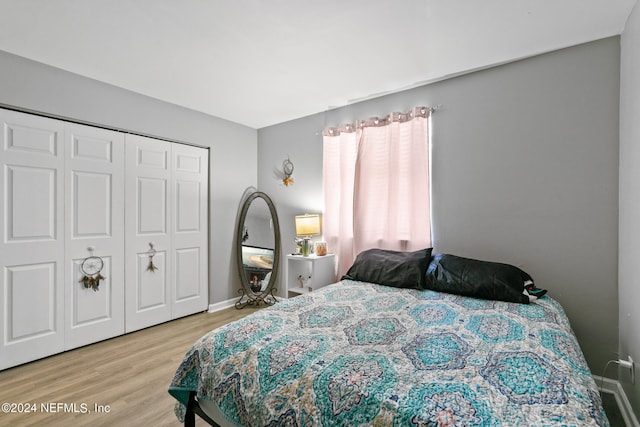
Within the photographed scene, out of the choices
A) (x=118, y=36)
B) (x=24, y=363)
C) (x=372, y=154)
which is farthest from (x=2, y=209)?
(x=372, y=154)

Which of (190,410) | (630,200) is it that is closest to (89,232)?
(190,410)

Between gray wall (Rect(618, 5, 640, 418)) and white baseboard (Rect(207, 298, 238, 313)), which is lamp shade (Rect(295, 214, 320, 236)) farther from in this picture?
gray wall (Rect(618, 5, 640, 418))

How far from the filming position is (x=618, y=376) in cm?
210

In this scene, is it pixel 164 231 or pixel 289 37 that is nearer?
pixel 289 37

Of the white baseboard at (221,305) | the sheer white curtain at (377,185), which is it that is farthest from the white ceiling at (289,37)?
the white baseboard at (221,305)

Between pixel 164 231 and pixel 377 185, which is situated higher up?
pixel 377 185

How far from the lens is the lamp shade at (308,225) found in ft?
11.7

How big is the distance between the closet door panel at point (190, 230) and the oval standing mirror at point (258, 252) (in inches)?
18.9

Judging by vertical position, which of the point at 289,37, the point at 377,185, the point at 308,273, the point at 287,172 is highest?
the point at 289,37

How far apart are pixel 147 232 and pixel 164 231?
0.60ft

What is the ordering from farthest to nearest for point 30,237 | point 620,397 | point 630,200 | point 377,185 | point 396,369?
point 377,185
point 30,237
point 620,397
point 630,200
point 396,369

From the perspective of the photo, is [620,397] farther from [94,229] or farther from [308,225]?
[94,229]

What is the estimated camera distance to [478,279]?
2199 mm

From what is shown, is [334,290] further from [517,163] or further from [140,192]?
[140,192]
